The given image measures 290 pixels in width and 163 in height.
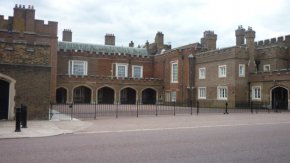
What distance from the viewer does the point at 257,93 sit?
34.3 m

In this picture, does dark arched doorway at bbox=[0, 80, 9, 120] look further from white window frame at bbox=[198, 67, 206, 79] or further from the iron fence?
white window frame at bbox=[198, 67, 206, 79]

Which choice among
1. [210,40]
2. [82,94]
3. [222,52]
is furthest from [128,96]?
[222,52]

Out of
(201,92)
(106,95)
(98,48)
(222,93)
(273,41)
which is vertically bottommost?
(106,95)

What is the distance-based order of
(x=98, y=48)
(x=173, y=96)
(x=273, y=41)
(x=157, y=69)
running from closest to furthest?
(x=273, y=41) < (x=173, y=96) < (x=157, y=69) < (x=98, y=48)

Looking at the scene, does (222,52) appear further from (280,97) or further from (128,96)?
(128,96)

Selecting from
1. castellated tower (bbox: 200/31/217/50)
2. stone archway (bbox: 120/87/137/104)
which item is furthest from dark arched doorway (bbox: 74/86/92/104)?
castellated tower (bbox: 200/31/217/50)

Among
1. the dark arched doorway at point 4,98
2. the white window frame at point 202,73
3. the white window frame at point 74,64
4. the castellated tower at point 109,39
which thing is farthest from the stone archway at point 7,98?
the castellated tower at point 109,39

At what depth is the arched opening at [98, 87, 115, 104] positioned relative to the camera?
147ft

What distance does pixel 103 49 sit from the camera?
161ft

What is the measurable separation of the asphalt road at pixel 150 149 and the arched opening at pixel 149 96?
35556mm

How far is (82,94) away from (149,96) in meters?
9.78

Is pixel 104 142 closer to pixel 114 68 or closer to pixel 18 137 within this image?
pixel 18 137

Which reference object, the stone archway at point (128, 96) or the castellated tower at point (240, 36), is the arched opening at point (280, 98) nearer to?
the castellated tower at point (240, 36)

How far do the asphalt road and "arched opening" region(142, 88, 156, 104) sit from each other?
3556cm
